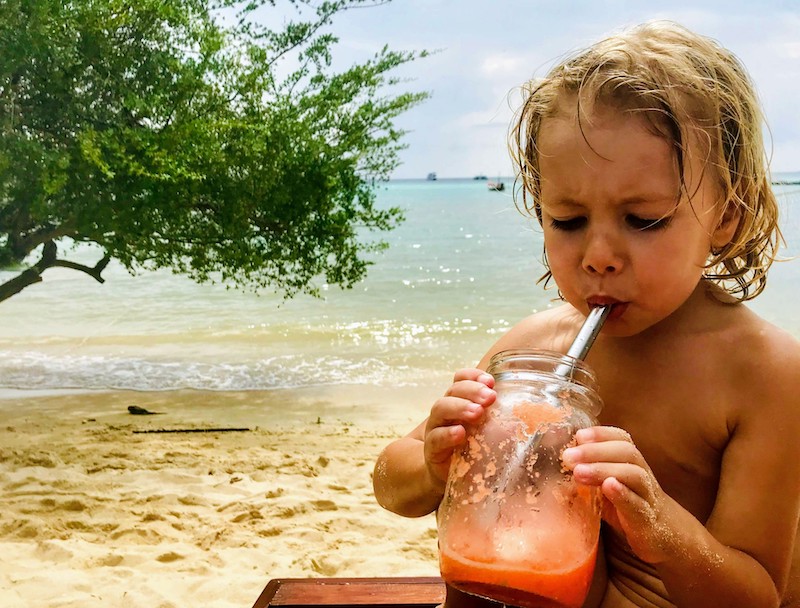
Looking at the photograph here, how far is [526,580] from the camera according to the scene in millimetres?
842

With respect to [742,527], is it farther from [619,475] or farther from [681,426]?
[619,475]

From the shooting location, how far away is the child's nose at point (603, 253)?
3.44 feet

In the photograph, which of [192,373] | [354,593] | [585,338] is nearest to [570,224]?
[585,338]

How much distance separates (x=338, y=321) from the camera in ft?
25.2

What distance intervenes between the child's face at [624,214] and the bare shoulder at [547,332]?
9.1 inches

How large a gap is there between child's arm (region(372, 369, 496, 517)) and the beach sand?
1211mm

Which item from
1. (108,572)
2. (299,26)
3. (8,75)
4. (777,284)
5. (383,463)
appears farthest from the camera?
(777,284)

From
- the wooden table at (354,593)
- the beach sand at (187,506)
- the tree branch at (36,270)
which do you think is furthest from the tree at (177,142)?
the wooden table at (354,593)

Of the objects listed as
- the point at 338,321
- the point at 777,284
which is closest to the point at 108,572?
the point at 338,321

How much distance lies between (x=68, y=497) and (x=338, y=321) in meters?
4.68

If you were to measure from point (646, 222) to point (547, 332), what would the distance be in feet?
1.24

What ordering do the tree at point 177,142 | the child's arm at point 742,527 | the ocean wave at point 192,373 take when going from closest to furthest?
the child's arm at point 742,527 → the tree at point 177,142 → the ocean wave at point 192,373

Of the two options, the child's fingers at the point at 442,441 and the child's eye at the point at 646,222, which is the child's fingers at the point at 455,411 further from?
the child's eye at the point at 646,222

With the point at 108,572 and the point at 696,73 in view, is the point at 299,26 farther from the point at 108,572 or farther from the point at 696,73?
the point at 696,73
